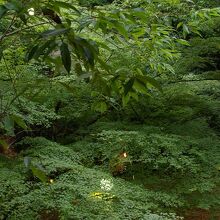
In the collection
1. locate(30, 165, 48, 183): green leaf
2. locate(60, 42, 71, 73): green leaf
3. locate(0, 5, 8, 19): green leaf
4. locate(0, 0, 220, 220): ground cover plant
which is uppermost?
locate(0, 5, 8, 19): green leaf

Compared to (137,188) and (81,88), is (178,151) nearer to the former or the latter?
(137,188)

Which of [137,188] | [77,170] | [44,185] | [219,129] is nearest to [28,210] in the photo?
[44,185]

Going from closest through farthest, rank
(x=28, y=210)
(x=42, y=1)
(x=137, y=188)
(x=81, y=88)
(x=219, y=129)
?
(x=42, y=1) → (x=28, y=210) → (x=137, y=188) → (x=81, y=88) → (x=219, y=129)

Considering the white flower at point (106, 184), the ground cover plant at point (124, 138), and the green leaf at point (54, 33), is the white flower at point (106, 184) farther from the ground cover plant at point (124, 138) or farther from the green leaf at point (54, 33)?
the green leaf at point (54, 33)

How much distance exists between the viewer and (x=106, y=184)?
2.70m

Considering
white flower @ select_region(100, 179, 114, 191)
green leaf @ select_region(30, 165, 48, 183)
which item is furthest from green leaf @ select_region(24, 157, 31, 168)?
white flower @ select_region(100, 179, 114, 191)

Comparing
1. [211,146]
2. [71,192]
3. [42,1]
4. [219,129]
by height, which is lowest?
[219,129]

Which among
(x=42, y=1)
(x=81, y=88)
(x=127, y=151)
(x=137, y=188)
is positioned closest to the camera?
(x=42, y=1)

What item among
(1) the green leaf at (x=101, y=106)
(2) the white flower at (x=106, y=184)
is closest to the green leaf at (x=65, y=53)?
(1) the green leaf at (x=101, y=106)

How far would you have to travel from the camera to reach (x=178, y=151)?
2.94 meters

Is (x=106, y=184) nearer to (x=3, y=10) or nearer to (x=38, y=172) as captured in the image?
(x=38, y=172)

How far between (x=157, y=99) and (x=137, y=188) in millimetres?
1328

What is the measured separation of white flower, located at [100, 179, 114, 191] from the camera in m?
2.64

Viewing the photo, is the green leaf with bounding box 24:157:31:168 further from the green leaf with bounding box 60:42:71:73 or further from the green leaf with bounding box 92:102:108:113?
the green leaf with bounding box 92:102:108:113
